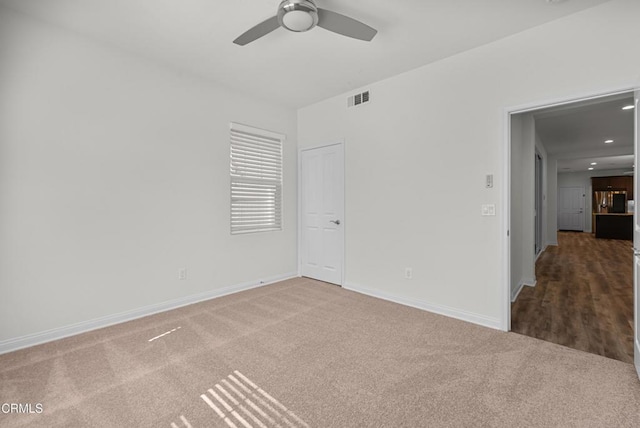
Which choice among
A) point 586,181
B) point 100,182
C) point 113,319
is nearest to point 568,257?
point 586,181

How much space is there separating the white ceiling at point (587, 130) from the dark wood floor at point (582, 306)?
2104mm

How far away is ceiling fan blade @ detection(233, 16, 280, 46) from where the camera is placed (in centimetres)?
225

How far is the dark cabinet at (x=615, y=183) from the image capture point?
11.3 m

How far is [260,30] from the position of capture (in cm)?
235

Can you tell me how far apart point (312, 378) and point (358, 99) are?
344 centimetres

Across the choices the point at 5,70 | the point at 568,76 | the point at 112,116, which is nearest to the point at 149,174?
the point at 112,116

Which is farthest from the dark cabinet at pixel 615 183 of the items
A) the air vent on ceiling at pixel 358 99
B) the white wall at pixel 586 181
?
the air vent on ceiling at pixel 358 99

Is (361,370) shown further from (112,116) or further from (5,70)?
(5,70)

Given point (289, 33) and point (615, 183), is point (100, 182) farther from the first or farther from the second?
point (615, 183)

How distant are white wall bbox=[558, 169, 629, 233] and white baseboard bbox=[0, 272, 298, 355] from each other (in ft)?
46.4

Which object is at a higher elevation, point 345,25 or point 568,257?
point 345,25

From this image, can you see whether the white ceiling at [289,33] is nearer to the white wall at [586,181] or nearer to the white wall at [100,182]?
the white wall at [100,182]

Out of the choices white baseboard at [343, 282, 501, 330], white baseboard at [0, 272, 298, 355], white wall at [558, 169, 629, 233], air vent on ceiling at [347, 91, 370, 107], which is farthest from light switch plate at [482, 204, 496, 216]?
white wall at [558, 169, 629, 233]

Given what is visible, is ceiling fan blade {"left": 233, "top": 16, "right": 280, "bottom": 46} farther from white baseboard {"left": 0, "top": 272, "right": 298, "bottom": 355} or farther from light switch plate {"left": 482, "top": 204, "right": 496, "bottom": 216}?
white baseboard {"left": 0, "top": 272, "right": 298, "bottom": 355}
